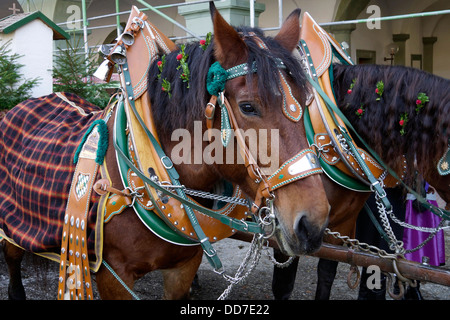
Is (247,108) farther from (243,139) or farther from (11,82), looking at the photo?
(11,82)

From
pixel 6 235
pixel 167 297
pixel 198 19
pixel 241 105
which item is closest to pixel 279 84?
pixel 241 105

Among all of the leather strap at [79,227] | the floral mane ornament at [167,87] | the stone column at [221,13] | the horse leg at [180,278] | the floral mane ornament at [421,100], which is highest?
the stone column at [221,13]

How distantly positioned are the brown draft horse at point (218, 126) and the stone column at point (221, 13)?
403 cm

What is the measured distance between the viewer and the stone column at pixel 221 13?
19.1 ft

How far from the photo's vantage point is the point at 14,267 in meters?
2.98

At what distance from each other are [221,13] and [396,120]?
4116 mm

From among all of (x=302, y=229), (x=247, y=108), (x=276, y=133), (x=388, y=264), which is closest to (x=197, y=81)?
(x=247, y=108)

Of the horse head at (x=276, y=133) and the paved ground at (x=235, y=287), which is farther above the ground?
the horse head at (x=276, y=133)

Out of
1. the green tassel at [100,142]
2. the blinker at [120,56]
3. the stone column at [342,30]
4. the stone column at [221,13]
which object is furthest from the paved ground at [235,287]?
the stone column at [342,30]

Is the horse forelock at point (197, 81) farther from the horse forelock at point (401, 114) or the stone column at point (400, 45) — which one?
the stone column at point (400, 45)

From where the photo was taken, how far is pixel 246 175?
1.69 m

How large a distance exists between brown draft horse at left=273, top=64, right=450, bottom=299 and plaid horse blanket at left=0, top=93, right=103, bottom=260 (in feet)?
4.08

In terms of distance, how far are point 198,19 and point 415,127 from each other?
431 cm

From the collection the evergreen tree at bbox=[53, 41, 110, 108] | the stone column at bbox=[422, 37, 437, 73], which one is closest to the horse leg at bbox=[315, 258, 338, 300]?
the evergreen tree at bbox=[53, 41, 110, 108]
